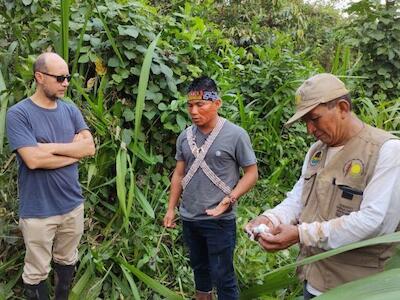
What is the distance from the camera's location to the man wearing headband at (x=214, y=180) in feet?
8.42

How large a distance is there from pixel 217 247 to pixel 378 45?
3.31m

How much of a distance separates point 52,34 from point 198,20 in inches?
54.7

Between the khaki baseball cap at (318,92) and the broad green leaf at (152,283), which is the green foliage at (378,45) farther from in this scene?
the khaki baseball cap at (318,92)

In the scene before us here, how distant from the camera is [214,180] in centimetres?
256

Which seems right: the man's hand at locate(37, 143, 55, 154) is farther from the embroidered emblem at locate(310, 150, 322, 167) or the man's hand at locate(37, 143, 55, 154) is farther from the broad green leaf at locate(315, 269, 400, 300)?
the broad green leaf at locate(315, 269, 400, 300)

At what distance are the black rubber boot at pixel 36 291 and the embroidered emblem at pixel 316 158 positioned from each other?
5.67ft

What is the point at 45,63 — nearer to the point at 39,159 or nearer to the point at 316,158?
the point at 39,159

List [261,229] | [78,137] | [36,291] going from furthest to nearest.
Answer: [78,137]
[36,291]
[261,229]

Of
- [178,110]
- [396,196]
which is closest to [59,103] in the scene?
[178,110]

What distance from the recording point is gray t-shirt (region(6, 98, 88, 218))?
2.41 metres

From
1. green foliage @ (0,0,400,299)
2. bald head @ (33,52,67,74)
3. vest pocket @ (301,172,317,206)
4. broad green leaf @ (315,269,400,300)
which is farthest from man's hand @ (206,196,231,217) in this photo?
broad green leaf @ (315,269,400,300)

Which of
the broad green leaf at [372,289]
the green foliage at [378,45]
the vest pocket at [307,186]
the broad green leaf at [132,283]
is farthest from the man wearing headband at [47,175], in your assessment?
the green foliage at [378,45]

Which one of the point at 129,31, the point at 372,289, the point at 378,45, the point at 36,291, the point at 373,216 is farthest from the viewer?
→ the point at 378,45

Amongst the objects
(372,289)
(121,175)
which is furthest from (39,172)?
(372,289)
